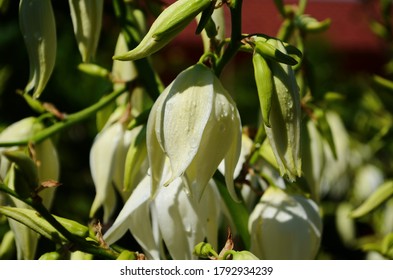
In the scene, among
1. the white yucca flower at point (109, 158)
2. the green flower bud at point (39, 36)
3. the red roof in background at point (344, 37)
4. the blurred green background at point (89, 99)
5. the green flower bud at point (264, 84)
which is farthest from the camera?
the red roof in background at point (344, 37)

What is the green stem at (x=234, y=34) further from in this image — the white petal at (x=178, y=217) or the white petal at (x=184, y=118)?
the white petal at (x=178, y=217)

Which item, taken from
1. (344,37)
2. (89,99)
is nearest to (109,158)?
(89,99)

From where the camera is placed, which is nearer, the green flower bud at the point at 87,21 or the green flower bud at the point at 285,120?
the green flower bud at the point at 285,120

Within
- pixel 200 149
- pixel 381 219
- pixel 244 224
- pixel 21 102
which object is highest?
pixel 200 149

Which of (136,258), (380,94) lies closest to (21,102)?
(380,94)

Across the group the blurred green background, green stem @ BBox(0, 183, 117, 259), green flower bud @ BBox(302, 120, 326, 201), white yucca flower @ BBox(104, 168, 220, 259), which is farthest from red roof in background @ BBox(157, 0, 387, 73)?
green stem @ BBox(0, 183, 117, 259)

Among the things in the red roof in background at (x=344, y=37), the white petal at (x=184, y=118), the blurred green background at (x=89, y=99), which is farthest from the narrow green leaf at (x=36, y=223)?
the red roof in background at (x=344, y=37)

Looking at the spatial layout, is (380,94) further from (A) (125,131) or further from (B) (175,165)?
(B) (175,165)
